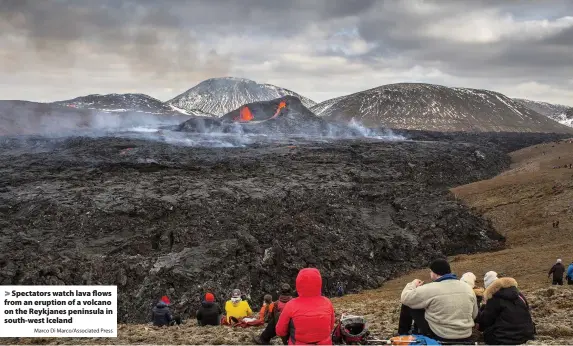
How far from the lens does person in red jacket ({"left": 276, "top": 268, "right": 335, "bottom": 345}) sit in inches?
234

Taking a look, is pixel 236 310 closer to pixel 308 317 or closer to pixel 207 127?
pixel 308 317

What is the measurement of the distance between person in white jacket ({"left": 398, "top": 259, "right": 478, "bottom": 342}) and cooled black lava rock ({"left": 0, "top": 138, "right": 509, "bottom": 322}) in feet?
42.5

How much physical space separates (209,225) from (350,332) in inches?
678

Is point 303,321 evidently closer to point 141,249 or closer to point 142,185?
point 141,249

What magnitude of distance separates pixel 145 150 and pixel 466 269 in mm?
A: 32008

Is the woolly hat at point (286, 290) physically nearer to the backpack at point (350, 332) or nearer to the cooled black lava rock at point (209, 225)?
the backpack at point (350, 332)

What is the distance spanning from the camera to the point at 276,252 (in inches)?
878

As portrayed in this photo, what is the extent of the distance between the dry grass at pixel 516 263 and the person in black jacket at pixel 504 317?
1.04 metres

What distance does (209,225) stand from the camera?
78.7 ft

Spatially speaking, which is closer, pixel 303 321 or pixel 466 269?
pixel 303 321

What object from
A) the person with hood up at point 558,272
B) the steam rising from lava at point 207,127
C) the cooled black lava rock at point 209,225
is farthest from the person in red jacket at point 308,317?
the steam rising from lava at point 207,127

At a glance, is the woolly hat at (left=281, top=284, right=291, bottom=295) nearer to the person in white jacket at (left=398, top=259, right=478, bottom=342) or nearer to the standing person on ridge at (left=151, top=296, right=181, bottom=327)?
the person in white jacket at (left=398, top=259, right=478, bottom=342)

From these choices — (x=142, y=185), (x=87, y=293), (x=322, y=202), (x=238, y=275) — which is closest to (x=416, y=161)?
(x=322, y=202)

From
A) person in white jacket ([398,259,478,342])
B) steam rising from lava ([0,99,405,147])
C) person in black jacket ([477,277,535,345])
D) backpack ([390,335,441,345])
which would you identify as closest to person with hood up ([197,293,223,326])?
backpack ([390,335,441,345])
